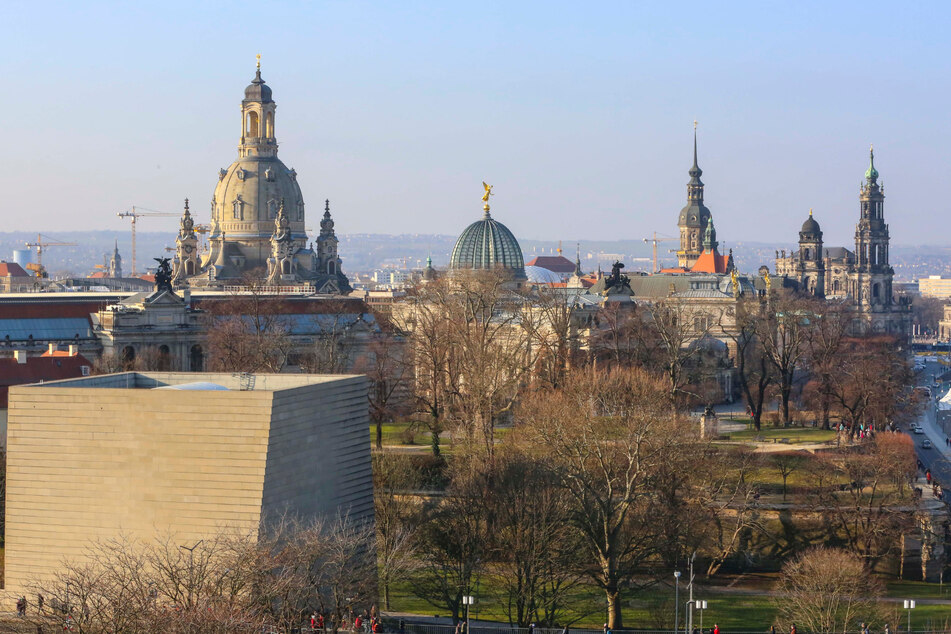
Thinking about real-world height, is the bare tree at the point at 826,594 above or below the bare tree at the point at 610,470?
below

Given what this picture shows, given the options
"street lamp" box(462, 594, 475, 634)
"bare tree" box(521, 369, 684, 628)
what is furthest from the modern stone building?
"bare tree" box(521, 369, 684, 628)

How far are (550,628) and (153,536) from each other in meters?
14.6

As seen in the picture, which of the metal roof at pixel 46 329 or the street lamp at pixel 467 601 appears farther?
the metal roof at pixel 46 329

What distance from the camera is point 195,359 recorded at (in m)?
129

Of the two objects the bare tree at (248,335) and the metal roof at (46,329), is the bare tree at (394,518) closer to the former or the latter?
the bare tree at (248,335)

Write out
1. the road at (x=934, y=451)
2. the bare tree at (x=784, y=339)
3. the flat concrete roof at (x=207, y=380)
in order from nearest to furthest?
the flat concrete roof at (x=207, y=380) → the road at (x=934, y=451) → the bare tree at (x=784, y=339)

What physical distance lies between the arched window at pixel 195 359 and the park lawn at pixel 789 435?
48573 mm

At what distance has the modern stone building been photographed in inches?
2153

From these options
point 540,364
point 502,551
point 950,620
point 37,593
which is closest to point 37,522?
point 37,593

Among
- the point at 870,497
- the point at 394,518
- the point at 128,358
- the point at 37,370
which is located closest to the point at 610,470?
the point at 394,518

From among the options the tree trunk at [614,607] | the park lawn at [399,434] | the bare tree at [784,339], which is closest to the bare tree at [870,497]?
the bare tree at [784,339]

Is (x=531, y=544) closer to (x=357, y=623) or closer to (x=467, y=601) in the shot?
(x=467, y=601)

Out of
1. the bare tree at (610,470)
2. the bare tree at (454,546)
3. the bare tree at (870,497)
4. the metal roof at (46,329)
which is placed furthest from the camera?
the metal roof at (46,329)

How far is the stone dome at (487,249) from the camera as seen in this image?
494 feet
